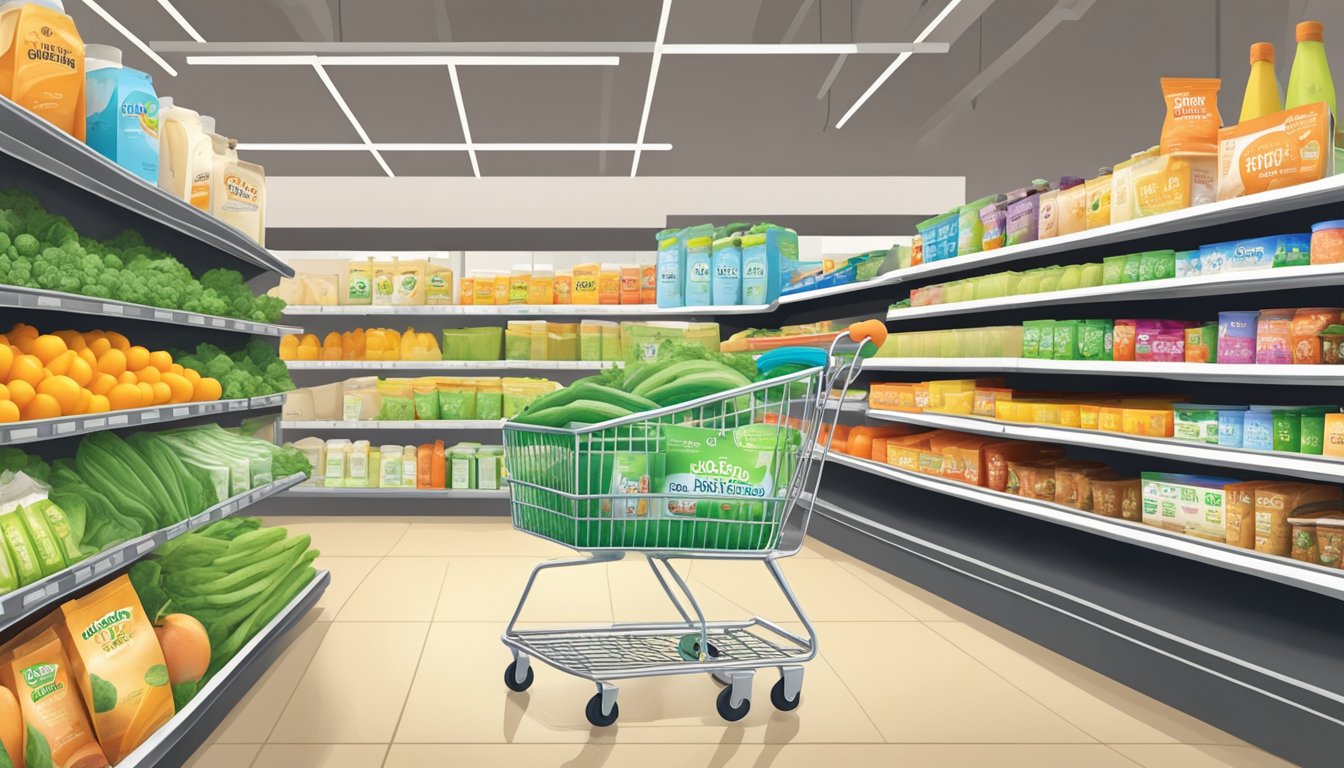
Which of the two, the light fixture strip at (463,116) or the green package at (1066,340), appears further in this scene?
the light fixture strip at (463,116)

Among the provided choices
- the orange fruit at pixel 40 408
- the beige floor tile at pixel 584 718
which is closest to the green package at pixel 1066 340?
the beige floor tile at pixel 584 718

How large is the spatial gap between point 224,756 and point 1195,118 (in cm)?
334

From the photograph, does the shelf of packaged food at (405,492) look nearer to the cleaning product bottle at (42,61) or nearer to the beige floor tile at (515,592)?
the beige floor tile at (515,592)

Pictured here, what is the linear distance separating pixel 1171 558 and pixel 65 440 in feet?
12.3

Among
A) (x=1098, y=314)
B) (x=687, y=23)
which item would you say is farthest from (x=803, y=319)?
(x=1098, y=314)

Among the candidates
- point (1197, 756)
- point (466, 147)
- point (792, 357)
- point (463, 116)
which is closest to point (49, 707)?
point (792, 357)

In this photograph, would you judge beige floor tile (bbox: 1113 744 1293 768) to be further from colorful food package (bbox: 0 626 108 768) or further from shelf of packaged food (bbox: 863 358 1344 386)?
colorful food package (bbox: 0 626 108 768)

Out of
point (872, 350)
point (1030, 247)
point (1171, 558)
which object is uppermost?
point (1030, 247)

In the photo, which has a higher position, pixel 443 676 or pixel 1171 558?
pixel 1171 558

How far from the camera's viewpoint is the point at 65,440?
2570mm

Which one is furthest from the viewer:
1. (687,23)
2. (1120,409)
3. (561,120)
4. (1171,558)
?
(561,120)

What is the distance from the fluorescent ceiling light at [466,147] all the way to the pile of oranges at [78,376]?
5.34 meters

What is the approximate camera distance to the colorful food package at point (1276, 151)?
2.27m

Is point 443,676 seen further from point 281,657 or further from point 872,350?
point 872,350
